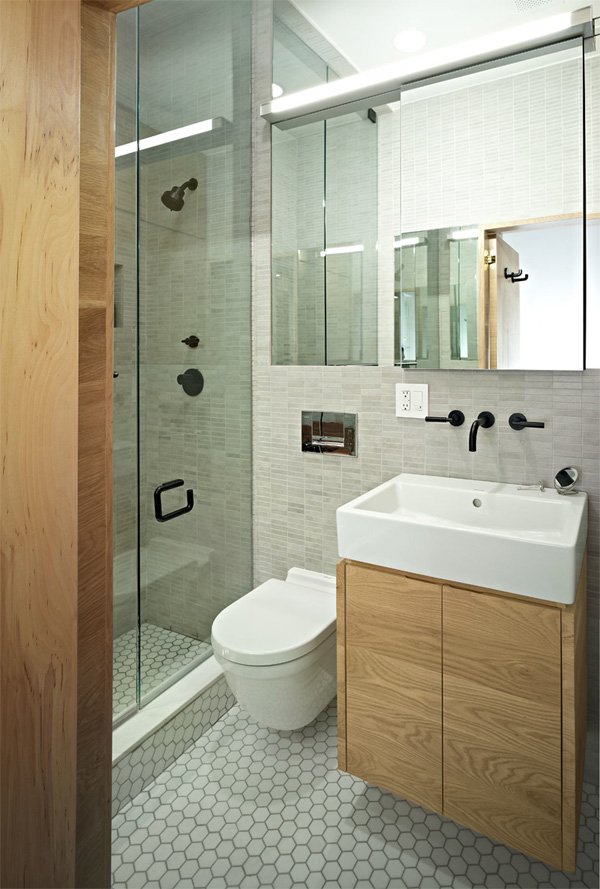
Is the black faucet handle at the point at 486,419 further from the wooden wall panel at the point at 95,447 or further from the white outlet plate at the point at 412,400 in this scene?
the wooden wall panel at the point at 95,447

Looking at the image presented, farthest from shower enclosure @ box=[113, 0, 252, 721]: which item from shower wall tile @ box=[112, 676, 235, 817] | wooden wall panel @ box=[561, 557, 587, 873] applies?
wooden wall panel @ box=[561, 557, 587, 873]

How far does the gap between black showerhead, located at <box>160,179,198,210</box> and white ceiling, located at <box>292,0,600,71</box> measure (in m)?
0.75

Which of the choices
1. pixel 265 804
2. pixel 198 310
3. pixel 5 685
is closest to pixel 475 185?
pixel 198 310

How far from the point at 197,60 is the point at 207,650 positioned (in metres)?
2.16

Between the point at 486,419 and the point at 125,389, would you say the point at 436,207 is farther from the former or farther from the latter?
the point at 125,389

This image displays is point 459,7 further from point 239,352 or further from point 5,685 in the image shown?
point 5,685

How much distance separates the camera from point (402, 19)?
6.15ft

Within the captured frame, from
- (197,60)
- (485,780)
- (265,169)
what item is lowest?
(485,780)

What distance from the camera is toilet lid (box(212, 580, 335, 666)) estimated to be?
1.62 metres

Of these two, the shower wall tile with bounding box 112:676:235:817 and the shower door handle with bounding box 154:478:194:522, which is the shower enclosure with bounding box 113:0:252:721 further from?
the shower wall tile with bounding box 112:676:235:817

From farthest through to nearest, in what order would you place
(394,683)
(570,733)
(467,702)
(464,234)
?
(464,234), (394,683), (467,702), (570,733)

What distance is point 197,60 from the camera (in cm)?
197

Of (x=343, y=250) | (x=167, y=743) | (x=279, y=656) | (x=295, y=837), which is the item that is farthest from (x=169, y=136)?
(x=295, y=837)

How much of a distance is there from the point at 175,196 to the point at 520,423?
1.38 m
